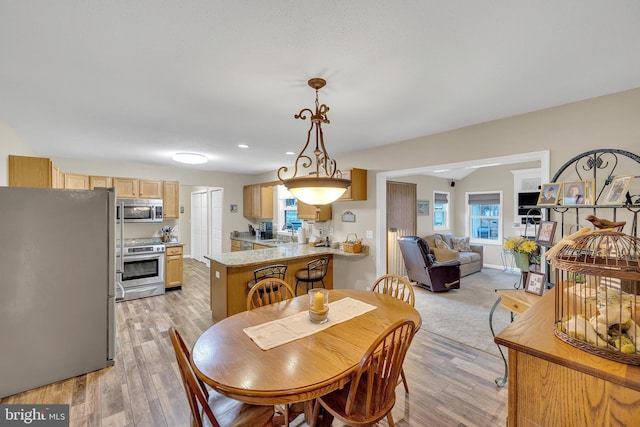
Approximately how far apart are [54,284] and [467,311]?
492 centimetres

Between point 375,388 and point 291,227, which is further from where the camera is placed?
point 291,227

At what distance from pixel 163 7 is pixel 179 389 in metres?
2.73

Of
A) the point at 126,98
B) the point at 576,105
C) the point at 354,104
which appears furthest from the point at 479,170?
the point at 126,98

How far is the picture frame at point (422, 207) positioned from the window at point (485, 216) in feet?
5.62

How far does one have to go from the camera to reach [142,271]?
4645 millimetres

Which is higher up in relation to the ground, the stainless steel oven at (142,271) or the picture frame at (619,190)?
the picture frame at (619,190)

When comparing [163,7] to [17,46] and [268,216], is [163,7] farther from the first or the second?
[268,216]

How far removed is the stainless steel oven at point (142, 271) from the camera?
14.7 feet

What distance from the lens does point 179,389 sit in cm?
230

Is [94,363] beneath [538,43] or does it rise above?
beneath

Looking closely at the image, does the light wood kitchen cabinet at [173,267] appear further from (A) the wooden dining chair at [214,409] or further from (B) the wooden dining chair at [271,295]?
(A) the wooden dining chair at [214,409]

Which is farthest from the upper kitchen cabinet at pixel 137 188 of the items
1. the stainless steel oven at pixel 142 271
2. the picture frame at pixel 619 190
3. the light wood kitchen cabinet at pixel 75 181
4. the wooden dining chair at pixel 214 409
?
the picture frame at pixel 619 190

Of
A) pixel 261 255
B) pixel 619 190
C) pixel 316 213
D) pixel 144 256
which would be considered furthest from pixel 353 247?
pixel 144 256

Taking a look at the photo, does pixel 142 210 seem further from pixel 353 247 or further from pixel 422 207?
pixel 422 207
